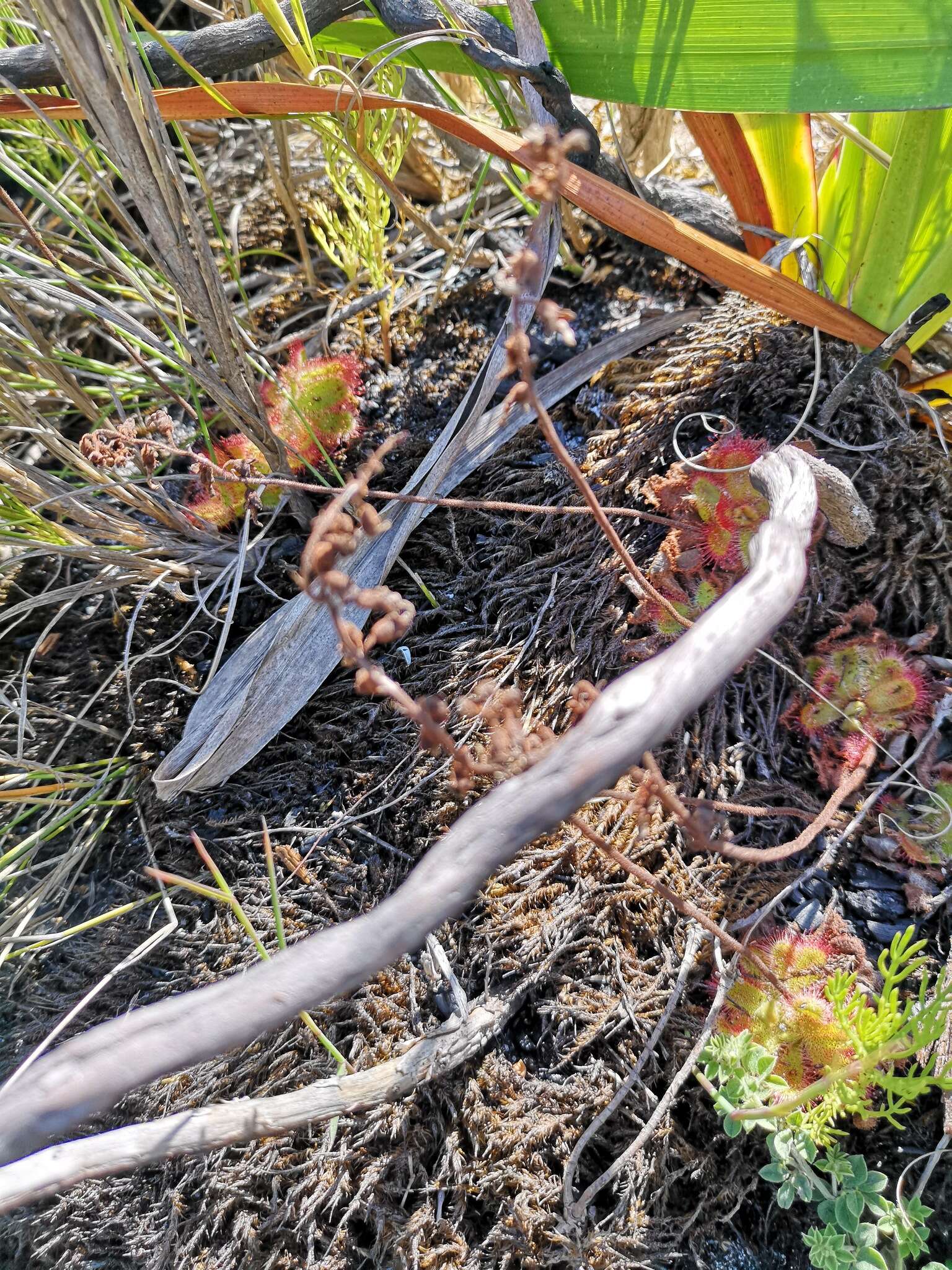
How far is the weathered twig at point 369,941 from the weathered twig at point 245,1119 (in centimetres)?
18

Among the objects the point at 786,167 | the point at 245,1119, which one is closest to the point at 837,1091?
the point at 245,1119

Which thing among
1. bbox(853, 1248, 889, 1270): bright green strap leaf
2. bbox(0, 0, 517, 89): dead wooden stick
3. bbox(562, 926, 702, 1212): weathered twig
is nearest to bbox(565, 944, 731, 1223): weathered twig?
bbox(562, 926, 702, 1212): weathered twig

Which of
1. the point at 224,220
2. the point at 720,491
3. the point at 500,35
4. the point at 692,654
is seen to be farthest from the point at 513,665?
the point at 224,220

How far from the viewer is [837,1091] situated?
34.0 inches

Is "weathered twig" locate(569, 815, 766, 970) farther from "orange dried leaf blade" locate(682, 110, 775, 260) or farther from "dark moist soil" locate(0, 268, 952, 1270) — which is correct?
"orange dried leaf blade" locate(682, 110, 775, 260)

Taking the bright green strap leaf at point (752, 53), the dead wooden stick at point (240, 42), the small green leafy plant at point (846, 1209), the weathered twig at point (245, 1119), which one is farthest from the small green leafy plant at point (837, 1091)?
the dead wooden stick at point (240, 42)

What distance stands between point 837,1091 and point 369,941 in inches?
25.3

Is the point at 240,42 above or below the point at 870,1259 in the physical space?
above

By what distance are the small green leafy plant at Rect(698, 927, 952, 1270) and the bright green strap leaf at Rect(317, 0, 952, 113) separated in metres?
1.09

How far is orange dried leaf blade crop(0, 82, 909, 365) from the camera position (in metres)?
1.08

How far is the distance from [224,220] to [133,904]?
1.46m

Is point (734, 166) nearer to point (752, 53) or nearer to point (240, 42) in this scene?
point (752, 53)

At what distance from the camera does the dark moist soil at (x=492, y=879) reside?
93 cm

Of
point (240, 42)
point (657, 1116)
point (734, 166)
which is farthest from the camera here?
point (734, 166)
